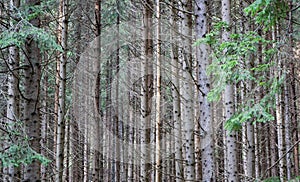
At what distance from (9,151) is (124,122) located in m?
17.6

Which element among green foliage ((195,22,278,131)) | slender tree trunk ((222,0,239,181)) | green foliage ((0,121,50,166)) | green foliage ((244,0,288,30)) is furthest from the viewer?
slender tree trunk ((222,0,239,181))

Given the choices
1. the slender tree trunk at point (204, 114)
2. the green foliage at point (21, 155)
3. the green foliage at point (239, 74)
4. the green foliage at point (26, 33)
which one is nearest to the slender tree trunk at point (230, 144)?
the green foliage at point (239, 74)

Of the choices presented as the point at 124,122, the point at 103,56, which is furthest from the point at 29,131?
the point at 124,122

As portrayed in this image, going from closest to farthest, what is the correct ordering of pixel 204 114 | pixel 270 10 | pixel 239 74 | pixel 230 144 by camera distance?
pixel 270 10
pixel 204 114
pixel 239 74
pixel 230 144

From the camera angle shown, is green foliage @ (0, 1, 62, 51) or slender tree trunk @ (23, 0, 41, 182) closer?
green foliage @ (0, 1, 62, 51)

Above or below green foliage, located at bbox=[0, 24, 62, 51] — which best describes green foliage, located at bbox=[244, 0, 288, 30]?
above

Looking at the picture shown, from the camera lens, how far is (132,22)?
45.6ft

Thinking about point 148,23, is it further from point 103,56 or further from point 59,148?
point 103,56

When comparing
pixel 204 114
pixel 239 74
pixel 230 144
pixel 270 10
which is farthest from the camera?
pixel 230 144

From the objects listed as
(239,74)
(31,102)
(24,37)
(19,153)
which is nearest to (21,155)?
(19,153)

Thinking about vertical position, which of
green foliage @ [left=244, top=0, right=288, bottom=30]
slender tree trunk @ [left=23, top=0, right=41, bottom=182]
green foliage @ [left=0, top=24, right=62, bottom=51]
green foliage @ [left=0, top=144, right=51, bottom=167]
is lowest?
green foliage @ [left=0, top=144, right=51, bottom=167]

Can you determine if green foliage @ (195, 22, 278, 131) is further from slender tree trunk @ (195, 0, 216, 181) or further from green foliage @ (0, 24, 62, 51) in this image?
green foliage @ (0, 24, 62, 51)

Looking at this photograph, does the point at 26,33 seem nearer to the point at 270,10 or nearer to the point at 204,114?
the point at 204,114

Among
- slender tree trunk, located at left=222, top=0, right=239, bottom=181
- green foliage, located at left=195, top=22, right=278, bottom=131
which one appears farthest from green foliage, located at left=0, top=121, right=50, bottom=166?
slender tree trunk, located at left=222, top=0, right=239, bottom=181
